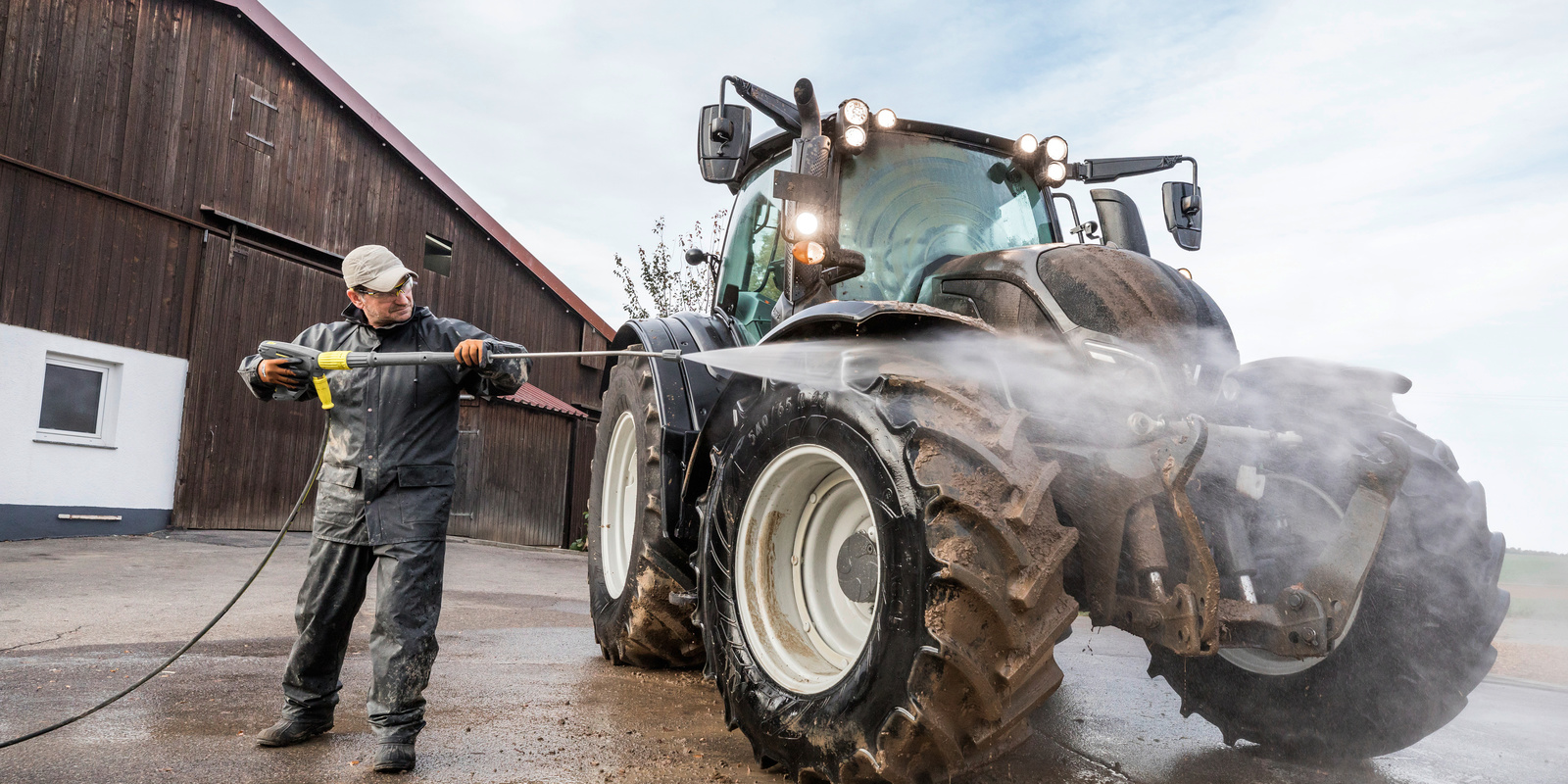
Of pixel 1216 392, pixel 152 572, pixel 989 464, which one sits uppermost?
pixel 1216 392

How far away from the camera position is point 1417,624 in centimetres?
329

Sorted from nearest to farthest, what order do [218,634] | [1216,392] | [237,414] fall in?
[1216,392]
[218,634]
[237,414]

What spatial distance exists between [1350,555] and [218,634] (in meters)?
5.82

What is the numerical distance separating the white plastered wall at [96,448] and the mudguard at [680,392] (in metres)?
9.39

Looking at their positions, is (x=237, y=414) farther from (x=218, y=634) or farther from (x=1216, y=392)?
(x=1216, y=392)

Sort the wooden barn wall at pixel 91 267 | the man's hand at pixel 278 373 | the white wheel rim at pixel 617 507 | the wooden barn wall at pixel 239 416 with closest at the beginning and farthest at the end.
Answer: the man's hand at pixel 278 373 < the white wheel rim at pixel 617 507 < the wooden barn wall at pixel 91 267 < the wooden barn wall at pixel 239 416

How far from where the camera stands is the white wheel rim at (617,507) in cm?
558

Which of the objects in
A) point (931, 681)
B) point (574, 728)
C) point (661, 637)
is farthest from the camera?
point (661, 637)

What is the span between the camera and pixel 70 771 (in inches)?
118

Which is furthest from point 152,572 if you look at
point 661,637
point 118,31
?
point 118,31

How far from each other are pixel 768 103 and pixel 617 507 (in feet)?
8.63

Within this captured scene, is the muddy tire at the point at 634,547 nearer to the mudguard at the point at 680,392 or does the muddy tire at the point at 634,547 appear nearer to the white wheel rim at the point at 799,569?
the mudguard at the point at 680,392

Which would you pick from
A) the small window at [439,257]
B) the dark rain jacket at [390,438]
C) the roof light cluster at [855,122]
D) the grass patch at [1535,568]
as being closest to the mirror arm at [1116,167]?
the roof light cluster at [855,122]

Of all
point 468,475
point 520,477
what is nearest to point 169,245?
point 468,475
